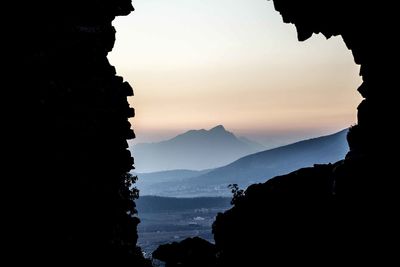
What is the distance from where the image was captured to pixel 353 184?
73.3ft

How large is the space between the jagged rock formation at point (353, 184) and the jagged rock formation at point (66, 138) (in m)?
14.9

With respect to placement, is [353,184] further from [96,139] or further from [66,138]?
[96,139]

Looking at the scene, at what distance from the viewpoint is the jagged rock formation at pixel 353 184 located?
2083 cm

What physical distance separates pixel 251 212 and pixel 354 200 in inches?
831

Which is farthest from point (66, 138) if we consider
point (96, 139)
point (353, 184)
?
point (353, 184)

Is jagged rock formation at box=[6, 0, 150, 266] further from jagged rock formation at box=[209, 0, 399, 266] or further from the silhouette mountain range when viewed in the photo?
jagged rock formation at box=[209, 0, 399, 266]

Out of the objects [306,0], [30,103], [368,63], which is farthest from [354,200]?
[30,103]

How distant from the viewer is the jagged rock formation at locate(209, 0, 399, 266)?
20.8 metres

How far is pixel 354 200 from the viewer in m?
22.6

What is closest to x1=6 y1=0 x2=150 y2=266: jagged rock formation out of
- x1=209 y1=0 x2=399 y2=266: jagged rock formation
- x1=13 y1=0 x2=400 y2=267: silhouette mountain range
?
x1=13 y1=0 x2=400 y2=267: silhouette mountain range

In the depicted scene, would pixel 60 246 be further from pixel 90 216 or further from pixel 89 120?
pixel 89 120

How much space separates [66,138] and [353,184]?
17.4 m

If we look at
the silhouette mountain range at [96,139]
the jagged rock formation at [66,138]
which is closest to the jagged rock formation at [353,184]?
the silhouette mountain range at [96,139]

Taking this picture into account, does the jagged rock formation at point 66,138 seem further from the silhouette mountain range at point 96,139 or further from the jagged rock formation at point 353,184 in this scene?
the jagged rock formation at point 353,184
